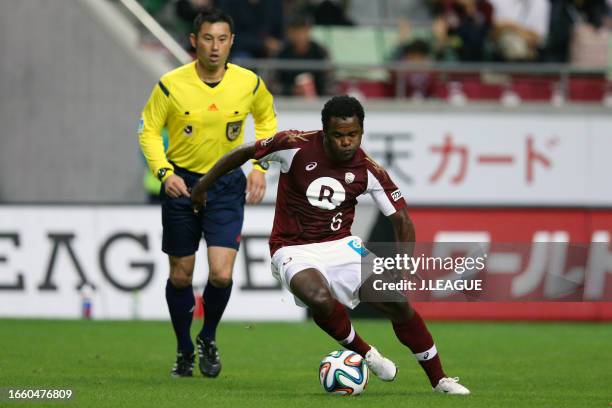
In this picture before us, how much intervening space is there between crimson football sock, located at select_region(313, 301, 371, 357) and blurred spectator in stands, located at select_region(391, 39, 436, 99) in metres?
10.2

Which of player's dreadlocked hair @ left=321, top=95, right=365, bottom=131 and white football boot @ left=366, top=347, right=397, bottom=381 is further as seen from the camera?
white football boot @ left=366, top=347, right=397, bottom=381

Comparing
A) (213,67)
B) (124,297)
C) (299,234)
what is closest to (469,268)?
(299,234)

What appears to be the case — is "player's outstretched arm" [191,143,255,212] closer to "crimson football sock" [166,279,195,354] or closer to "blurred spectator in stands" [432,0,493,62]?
"crimson football sock" [166,279,195,354]

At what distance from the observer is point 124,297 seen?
14.9 metres

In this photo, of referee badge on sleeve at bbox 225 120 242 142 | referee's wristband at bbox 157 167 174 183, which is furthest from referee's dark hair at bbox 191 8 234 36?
referee's wristband at bbox 157 167 174 183

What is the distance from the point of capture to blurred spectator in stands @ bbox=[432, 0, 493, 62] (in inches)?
733

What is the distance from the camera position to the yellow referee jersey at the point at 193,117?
9297mm

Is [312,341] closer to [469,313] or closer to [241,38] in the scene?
[469,313]

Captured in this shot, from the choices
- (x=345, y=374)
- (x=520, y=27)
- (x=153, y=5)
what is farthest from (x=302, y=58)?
(x=345, y=374)

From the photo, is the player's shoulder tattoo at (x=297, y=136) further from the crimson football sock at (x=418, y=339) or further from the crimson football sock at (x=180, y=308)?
the crimson football sock at (x=180, y=308)

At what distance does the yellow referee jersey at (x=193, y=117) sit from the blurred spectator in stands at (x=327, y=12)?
32.2 feet

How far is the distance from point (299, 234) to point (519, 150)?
10.7 meters

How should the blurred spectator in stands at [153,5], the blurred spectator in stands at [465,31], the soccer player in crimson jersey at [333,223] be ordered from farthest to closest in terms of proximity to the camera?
the blurred spectator in stands at [465,31], the blurred spectator in stands at [153,5], the soccer player in crimson jersey at [333,223]

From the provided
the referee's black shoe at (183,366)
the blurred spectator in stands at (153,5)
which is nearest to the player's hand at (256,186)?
the referee's black shoe at (183,366)
